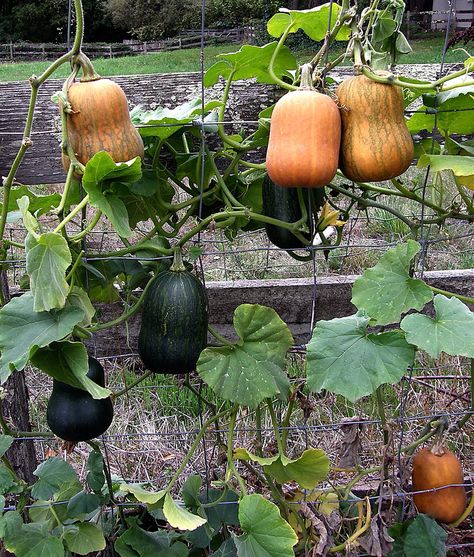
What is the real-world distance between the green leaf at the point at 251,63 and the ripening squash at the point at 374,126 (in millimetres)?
238

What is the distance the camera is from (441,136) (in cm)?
169

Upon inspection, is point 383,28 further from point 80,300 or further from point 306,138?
point 80,300

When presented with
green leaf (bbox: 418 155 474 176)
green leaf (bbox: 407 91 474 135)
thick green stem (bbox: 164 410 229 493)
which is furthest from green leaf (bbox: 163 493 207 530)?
green leaf (bbox: 407 91 474 135)

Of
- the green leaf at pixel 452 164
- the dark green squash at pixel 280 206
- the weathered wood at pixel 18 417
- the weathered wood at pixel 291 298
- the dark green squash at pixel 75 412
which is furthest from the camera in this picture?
the weathered wood at pixel 291 298

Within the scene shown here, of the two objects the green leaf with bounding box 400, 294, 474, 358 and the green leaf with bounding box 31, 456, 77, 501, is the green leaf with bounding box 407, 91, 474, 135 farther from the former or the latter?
the green leaf with bounding box 31, 456, 77, 501

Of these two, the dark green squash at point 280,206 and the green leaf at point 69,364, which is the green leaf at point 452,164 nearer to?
the dark green squash at point 280,206

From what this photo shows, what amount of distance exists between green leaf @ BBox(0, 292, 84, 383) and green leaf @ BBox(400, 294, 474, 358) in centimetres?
59

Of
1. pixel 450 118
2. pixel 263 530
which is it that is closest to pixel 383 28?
pixel 450 118

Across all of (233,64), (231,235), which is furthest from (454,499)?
(233,64)

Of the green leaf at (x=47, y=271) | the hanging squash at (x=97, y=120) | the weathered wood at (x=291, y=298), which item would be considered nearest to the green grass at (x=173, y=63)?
the weathered wood at (x=291, y=298)

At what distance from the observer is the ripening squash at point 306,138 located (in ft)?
3.78

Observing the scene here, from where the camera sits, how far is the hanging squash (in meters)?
1.20

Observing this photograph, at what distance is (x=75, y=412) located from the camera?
1.35 metres

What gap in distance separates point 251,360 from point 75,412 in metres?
0.36
